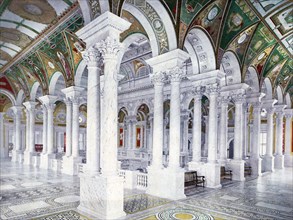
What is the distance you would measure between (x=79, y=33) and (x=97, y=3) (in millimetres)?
1099

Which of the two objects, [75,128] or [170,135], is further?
[75,128]

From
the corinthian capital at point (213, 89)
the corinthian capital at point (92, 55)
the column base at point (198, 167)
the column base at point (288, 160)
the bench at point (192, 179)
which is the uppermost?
the corinthian capital at point (92, 55)

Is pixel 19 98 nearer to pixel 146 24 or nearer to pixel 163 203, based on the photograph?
pixel 146 24

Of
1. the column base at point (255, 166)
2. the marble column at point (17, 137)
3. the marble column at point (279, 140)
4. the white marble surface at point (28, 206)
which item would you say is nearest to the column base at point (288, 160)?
the marble column at point (279, 140)

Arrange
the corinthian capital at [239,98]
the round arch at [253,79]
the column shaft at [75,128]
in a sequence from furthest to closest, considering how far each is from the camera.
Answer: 1. the round arch at [253,79]
2. the column shaft at [75,128]
3. the corinthian capital at [239,98]

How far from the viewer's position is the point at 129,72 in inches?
901

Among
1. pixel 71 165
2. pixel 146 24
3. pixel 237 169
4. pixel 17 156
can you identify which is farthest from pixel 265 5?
pixel 17 156

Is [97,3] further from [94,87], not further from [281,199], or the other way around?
[281,199]

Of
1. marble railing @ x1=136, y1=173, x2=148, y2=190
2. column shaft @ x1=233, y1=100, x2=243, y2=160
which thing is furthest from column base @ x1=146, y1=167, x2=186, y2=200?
column shaft @ x1=233, y1=100, x2=243, y2=160

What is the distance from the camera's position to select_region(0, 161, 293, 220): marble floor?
7119mm

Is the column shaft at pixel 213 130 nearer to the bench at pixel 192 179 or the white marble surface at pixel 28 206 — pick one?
the bench at pixel 192 179

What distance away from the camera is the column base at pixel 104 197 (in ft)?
21.5

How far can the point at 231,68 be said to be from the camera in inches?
537

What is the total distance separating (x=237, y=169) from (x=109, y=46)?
10612mm
